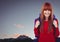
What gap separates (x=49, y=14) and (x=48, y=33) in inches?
9.6

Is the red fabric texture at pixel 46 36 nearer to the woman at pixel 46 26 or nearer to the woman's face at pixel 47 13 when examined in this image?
the woman at pixel 46 26

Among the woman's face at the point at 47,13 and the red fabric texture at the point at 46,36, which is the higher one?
the woman's face at the point at 47,13

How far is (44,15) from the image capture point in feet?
10.4

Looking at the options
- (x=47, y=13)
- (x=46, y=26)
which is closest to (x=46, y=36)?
(x=46, y=26)

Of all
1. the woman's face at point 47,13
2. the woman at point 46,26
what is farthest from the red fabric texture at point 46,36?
the woman's face at point 47,13

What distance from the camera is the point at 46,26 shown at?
124 inches

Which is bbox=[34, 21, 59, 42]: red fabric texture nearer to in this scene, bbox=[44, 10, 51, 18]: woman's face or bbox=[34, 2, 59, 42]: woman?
bbox=[34, 2, 59, 42]: woman

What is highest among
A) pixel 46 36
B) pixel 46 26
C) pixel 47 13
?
pixel 47 13

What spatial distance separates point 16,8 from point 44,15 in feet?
1.22

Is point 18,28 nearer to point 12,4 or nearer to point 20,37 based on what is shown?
point 20,37

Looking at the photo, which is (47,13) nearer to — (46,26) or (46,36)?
(46,26)

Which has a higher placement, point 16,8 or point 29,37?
point 16,8

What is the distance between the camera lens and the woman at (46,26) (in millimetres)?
3127

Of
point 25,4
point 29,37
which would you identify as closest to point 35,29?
point 29,37
